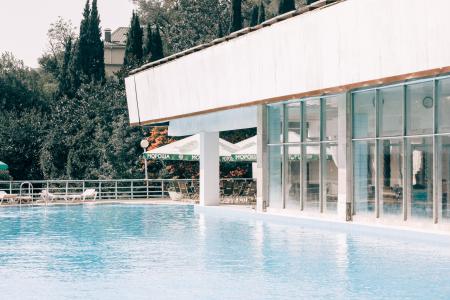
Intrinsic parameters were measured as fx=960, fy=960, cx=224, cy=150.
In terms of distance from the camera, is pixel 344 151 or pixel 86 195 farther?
pixel 86 195

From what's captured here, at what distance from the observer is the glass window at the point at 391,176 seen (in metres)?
22.9

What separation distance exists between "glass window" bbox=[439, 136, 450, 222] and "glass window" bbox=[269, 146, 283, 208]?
8692 mm

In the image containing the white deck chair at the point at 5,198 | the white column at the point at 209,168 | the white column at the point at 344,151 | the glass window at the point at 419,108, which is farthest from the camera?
the white deck chair at the point at 5,198

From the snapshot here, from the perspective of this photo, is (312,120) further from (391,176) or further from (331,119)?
(391,176)

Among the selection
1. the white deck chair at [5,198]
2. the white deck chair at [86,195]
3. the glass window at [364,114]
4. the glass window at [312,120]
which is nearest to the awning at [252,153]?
the glass window at [312,120]

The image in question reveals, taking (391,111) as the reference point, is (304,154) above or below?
below

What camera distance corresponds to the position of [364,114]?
968 inches

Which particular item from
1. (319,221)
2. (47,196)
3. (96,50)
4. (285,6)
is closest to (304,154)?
(319,221)

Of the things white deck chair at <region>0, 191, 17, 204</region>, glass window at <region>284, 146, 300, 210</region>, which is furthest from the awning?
white deck chair at <region>0, 191, 17, 204</region>

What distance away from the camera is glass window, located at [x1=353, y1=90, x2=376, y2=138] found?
2411 cm

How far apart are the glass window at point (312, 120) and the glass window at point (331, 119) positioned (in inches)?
16.4

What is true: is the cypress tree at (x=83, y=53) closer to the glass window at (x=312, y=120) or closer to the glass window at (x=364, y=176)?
the glass window at (x=312, y=120)

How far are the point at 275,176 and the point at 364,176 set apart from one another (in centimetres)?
534

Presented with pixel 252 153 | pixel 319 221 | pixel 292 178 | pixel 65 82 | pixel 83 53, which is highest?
pixel 83 53
